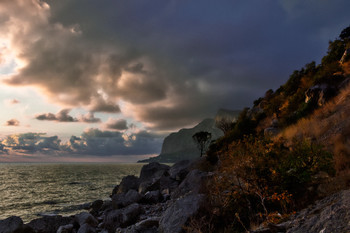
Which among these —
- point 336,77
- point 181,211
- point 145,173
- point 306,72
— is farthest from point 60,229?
point 306,72

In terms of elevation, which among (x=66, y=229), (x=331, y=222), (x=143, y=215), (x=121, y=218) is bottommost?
(x=66, y=229)

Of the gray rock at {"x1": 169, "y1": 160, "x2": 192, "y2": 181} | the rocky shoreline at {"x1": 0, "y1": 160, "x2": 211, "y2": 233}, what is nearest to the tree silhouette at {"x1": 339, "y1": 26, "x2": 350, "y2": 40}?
the rocky shoreline at {"x1": 0, "y1": 160, "x2": 211, "y2": 233}

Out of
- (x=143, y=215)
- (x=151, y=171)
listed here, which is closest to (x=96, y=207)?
(x=143, y=215)

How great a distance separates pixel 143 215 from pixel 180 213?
7.92 metres

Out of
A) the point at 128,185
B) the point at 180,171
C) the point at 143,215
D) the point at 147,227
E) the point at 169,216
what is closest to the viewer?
the point at 169,216

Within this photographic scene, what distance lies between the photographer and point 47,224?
14.7 m

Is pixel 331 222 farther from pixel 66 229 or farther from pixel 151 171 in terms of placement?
pixel 151 171

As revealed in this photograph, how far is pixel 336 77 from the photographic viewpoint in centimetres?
1908

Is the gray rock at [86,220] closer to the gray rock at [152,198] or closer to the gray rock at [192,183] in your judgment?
the gray rock at [152,198]

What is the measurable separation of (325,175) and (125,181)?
1181 inches

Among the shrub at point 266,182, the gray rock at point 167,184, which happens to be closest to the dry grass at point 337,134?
the shrub at point 266,182

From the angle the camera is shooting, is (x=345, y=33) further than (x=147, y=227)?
Yes

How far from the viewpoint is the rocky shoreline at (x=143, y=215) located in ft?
25.1

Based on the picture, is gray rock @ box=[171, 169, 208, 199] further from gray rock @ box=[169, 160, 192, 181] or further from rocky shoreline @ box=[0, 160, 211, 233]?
gray rock @ box=[169, 160, 192, 181]
